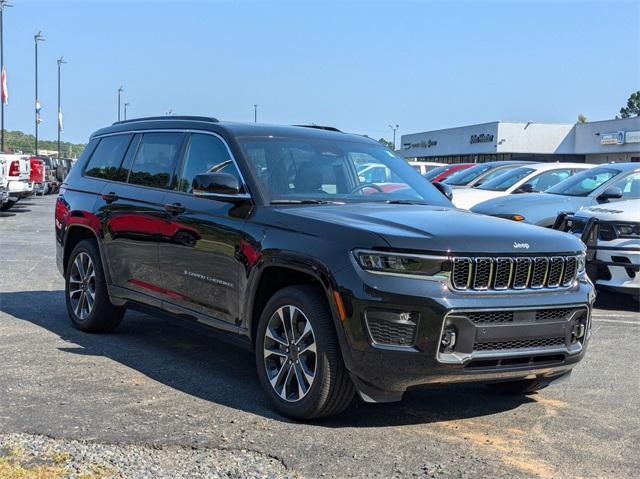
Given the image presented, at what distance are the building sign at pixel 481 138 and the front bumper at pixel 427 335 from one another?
5877cm

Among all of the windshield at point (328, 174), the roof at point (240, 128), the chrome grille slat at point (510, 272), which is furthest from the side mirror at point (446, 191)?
the chrome grille slat at point (510, 272)

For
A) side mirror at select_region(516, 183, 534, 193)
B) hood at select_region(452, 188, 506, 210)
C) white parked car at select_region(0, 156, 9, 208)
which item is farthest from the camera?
white parked car at select_region(0, 156, 9, 208)

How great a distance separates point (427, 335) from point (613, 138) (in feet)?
172

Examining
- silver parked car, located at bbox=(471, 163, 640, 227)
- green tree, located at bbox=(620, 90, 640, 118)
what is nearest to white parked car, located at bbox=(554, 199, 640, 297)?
silver parked car, located at bbox=(471, 163, 640, 227)

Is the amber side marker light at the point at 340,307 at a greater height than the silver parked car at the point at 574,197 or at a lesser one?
lesser

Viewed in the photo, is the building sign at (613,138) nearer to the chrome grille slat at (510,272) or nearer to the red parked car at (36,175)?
the red parked car at (36,175)

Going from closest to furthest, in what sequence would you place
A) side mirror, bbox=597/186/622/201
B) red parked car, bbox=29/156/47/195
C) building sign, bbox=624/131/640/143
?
1. side mirror, bbox=597/186/622/201
2. red parked car, bbox=29/156/47/195
3. building sign, bbox=624/131/640/143

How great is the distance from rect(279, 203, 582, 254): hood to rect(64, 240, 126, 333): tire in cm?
266

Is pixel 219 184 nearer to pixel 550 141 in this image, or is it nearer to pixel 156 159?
pixel 156 159

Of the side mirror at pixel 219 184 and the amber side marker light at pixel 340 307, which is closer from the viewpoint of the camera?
the amber side marker light at pixel 340 307

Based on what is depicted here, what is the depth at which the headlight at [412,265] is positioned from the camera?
4.45 metres

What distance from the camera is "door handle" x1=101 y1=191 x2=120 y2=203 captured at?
7.05 m

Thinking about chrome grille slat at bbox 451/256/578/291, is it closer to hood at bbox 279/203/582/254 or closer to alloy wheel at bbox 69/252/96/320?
hood at bbox 279/203/582/254

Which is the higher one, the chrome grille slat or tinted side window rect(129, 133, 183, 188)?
tinted side window rect(129, 133, 183, 188)
